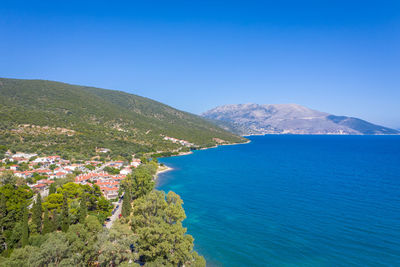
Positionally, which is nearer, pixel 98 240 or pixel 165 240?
pixel 98 240

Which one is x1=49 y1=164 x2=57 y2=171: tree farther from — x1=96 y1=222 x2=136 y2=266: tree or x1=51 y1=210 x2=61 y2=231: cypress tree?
x1=96 y1=222 x2=136 y2=266: tree

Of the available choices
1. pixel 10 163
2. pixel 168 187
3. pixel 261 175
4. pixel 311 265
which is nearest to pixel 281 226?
pixel 311 265

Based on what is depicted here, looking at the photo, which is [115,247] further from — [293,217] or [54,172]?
[54,172]

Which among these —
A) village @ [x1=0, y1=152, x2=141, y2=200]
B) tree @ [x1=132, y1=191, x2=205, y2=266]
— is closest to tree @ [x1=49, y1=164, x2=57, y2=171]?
village @ [x1=0, y1=152, x2=141, y2=200]

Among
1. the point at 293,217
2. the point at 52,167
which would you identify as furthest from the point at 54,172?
the point at 293,217

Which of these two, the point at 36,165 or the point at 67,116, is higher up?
the point at 67,116

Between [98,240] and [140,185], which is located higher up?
[98,240]

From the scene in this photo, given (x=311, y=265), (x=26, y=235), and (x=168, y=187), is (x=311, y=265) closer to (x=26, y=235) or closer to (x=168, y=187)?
(x=26, y=235)
